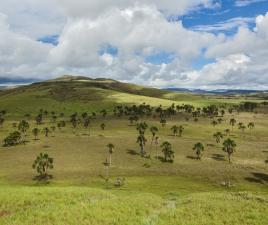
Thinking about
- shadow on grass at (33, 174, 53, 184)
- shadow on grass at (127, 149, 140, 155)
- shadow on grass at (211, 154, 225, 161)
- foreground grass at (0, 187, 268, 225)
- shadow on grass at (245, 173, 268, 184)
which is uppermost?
foreground grass at (0, 187, 268, 225)

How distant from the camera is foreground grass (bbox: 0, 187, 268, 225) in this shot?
3872cm

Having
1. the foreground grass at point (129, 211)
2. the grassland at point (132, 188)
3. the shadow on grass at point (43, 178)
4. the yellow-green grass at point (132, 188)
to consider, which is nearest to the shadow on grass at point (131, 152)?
the grassland at point (132, 188)

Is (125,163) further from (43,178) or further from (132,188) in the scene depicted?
(132,188)

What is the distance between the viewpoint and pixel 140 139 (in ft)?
608

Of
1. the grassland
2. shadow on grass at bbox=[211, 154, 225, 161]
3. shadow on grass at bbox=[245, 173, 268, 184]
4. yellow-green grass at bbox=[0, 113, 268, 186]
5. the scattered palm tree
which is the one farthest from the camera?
shadow on grass at bbox=[211, 154, 225, 161]

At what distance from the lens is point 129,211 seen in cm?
4362

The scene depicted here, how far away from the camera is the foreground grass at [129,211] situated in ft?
127

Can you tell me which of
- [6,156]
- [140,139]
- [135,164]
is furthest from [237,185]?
[6,156]

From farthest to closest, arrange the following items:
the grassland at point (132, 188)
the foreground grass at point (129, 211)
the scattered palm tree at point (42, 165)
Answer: the scattered palm tree at point (42, 165) → the grassland at point (132, 188) → the foreground grass at point (129, 211)

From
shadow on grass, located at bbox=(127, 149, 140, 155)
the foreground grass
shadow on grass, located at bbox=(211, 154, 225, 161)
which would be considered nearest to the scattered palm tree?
shadow on grass, located at bbox=(127, 149, 140, 155)

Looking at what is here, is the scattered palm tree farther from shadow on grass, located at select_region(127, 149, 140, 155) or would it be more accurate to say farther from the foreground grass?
the foreground grass

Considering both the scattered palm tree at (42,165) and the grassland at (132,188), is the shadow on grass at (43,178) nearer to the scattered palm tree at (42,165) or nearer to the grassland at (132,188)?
the scattered palm tree at (42,165)

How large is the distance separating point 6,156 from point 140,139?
6746 centimetres

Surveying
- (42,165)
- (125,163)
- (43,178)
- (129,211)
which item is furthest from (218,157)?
(129,211)
